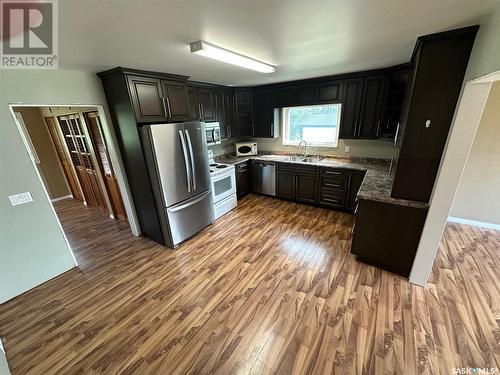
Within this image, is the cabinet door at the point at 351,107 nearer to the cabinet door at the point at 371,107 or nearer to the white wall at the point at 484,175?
the cabinet door at the point at 371,107

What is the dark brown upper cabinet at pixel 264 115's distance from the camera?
4.38 metres

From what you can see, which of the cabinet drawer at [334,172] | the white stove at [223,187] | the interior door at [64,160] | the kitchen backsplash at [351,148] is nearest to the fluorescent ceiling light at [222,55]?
the white stove at [223,187]

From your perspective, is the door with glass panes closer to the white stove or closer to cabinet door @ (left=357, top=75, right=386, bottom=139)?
the white stove

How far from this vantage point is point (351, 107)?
3.56 meters

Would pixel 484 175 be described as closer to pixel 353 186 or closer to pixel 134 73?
pixel 353 186

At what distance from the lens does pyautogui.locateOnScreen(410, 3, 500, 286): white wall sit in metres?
1.32

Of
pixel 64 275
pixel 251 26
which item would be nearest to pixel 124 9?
pixel 251 26

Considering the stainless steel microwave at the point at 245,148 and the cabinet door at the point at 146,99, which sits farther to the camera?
the stainless steel microwave at the point at 245,148

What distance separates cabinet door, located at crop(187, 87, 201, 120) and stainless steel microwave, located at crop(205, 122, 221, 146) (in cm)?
25

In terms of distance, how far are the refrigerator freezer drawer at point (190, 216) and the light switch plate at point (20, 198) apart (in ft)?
4.78

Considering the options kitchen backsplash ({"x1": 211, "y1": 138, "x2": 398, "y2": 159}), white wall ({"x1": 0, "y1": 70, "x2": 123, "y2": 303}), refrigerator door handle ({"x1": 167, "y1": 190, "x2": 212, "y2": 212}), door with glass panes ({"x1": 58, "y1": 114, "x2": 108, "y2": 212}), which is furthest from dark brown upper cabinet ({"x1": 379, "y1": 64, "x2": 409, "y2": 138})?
door with glass panes ({"x1": 58, "y1": 114, "x2": 108, "y2": 212})

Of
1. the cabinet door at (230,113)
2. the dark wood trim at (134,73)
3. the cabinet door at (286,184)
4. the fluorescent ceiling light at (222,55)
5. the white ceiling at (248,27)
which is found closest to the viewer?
the white ceiling at (248,27)

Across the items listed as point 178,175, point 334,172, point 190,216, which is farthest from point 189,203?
point 334,172

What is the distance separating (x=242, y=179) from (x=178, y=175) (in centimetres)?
192
